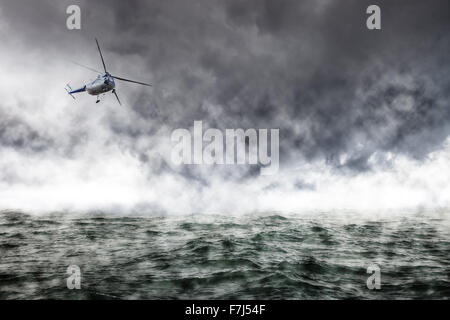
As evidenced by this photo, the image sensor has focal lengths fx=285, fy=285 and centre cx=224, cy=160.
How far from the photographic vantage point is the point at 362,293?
48.2 feet

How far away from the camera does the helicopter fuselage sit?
4915 centimetres

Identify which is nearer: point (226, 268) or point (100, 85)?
point (226, 268)

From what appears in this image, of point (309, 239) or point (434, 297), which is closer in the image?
point (434, 297)

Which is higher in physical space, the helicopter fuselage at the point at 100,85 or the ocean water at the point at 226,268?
the helicopter fuselage at the point at 100,85

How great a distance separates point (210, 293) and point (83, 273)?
29.0 feet

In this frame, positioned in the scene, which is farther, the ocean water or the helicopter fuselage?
the helicopter fuselage

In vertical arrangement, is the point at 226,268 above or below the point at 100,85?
below

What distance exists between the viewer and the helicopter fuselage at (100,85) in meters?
49.2

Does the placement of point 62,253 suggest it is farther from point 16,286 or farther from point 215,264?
point 215,264

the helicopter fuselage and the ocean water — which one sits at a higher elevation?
the helicopter fuselage

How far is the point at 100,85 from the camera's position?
161 feet
